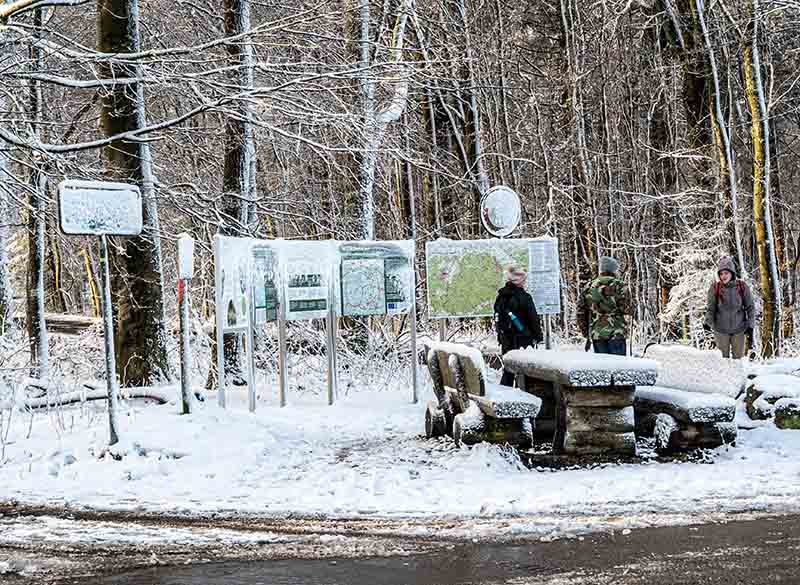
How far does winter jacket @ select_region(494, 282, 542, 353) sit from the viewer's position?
472 inches

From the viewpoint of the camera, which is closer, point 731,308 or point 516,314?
point 516,314

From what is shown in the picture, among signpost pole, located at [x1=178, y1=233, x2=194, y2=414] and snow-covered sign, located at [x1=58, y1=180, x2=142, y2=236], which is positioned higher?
snow-covered sign, located at [x1=58, y1=180, x2=142, y2=236]

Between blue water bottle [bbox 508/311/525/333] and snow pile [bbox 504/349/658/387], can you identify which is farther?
blue water bottle [bbox 508/311/525/333]

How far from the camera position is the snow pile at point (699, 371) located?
9406 mm

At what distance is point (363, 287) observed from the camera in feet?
42.9

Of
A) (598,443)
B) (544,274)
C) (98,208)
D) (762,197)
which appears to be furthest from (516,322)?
(762,197)

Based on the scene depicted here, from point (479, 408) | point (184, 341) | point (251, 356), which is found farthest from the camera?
point (251, 356)

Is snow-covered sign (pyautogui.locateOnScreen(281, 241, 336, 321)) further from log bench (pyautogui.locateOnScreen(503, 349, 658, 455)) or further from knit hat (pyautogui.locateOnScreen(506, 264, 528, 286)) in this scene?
log bench (pyautogui.locateOnScreen(503, 349, 658, 455))

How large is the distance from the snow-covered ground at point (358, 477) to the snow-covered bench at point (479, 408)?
0.17 meters

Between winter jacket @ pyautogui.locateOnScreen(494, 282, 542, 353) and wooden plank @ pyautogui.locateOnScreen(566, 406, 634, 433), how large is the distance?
A: 3424mm

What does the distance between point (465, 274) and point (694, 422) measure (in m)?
5.18

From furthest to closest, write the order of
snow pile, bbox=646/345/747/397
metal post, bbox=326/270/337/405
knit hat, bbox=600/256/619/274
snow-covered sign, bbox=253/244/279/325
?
metal post, bbox=326/270/337/405, knit hat, bbox=600/256/619/274, snow-covered sign, bbox=253/244/279/325, snow pile, bbox=646/345/747/397

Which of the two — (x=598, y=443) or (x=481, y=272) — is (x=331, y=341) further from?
(x=598, y=443)

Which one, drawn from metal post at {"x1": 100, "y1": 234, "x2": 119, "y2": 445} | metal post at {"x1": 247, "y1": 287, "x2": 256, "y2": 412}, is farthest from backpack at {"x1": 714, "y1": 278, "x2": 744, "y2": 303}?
metal post at {"x1": 100, "y1": 234, "x2": 119, "y2": 445}
